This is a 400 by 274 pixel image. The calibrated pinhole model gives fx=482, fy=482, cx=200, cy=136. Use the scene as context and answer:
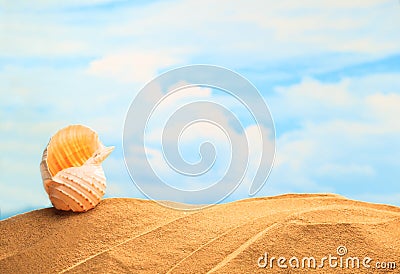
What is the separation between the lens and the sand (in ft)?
12.3

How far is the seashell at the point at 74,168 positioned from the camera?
4.60 metres

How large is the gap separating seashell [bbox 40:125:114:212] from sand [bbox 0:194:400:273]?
16 cm

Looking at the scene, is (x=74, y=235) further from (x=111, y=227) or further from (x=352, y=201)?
(x=352, y=201)

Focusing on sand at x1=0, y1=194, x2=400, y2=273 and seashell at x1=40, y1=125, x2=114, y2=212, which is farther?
seashell at x1=40, y1=125, x2=114, y2=212

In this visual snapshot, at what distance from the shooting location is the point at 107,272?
383 centimetres

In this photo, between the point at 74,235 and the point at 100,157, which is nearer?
the point at 74,235

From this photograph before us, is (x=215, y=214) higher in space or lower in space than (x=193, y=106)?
lower

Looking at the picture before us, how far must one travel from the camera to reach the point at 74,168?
474 cm

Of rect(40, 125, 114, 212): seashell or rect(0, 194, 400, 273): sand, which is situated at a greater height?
rect(40, 125, 114, 212): seashell

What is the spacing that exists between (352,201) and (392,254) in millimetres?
1271

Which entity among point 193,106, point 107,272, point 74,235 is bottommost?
point 107,272

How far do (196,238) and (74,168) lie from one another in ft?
4.85

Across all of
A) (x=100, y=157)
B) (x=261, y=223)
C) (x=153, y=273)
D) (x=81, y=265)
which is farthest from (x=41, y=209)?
(x=261, y=223)

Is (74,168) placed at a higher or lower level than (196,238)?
higher
